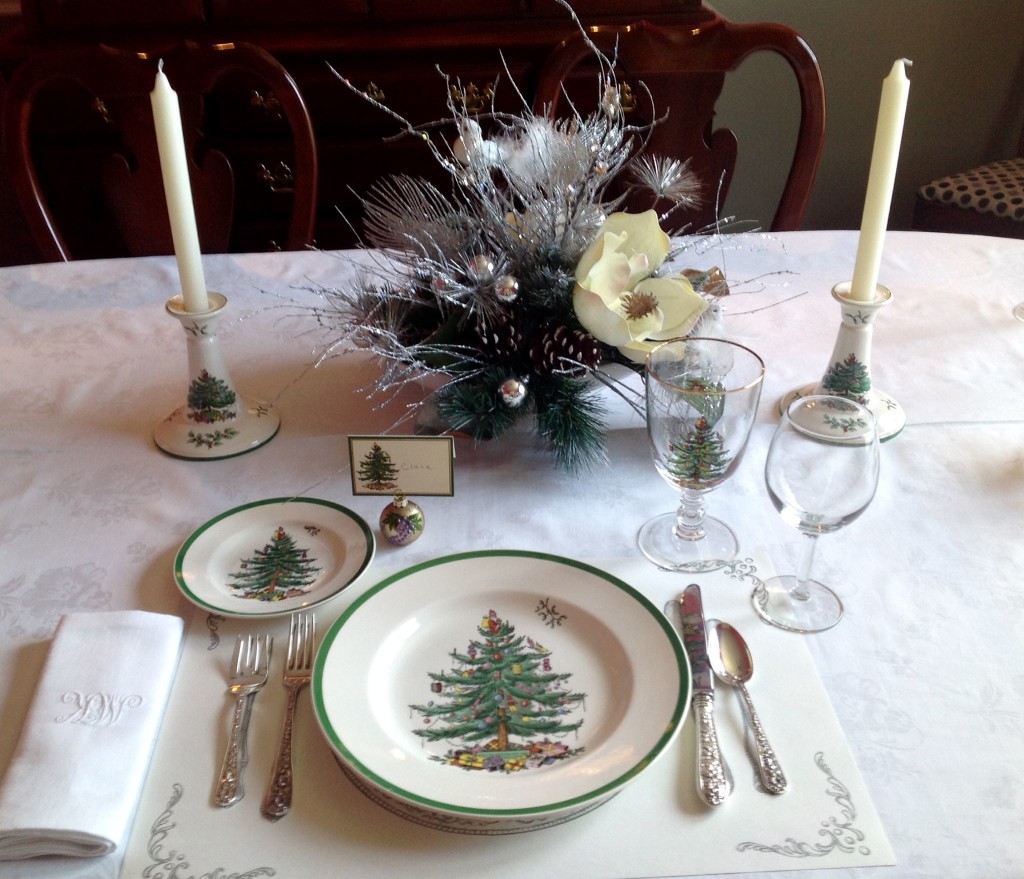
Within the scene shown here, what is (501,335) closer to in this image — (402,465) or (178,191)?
(402,465)

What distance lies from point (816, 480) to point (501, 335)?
284 mm

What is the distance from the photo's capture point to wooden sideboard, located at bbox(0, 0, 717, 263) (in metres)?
1.77

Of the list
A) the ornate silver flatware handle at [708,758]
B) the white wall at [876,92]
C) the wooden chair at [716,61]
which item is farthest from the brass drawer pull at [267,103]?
the ornate silver flatware handle at [708,758]

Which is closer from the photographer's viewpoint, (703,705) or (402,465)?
(703,705)

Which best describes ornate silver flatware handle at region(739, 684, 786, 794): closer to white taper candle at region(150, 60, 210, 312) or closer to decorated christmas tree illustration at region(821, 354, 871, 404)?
decorated christmas tree illustration at region(821, 354, 871, 404)

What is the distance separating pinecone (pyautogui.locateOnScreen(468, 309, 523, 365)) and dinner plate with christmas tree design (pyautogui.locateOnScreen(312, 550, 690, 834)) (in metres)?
0.19

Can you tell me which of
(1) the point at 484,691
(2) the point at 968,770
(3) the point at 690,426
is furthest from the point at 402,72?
(2) the point at 968,770

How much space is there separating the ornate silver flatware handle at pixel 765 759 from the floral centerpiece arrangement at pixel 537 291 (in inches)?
11.1

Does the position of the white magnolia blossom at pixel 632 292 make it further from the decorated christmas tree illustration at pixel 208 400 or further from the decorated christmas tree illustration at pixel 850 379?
the decorated christmas tree illustration at pixel 208 400

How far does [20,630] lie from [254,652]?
0.17 metres

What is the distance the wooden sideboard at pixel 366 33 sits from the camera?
1768 mm

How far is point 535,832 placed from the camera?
19.7 inches

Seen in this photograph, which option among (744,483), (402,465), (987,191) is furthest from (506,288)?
(987,191)

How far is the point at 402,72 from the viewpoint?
182 centimetres
